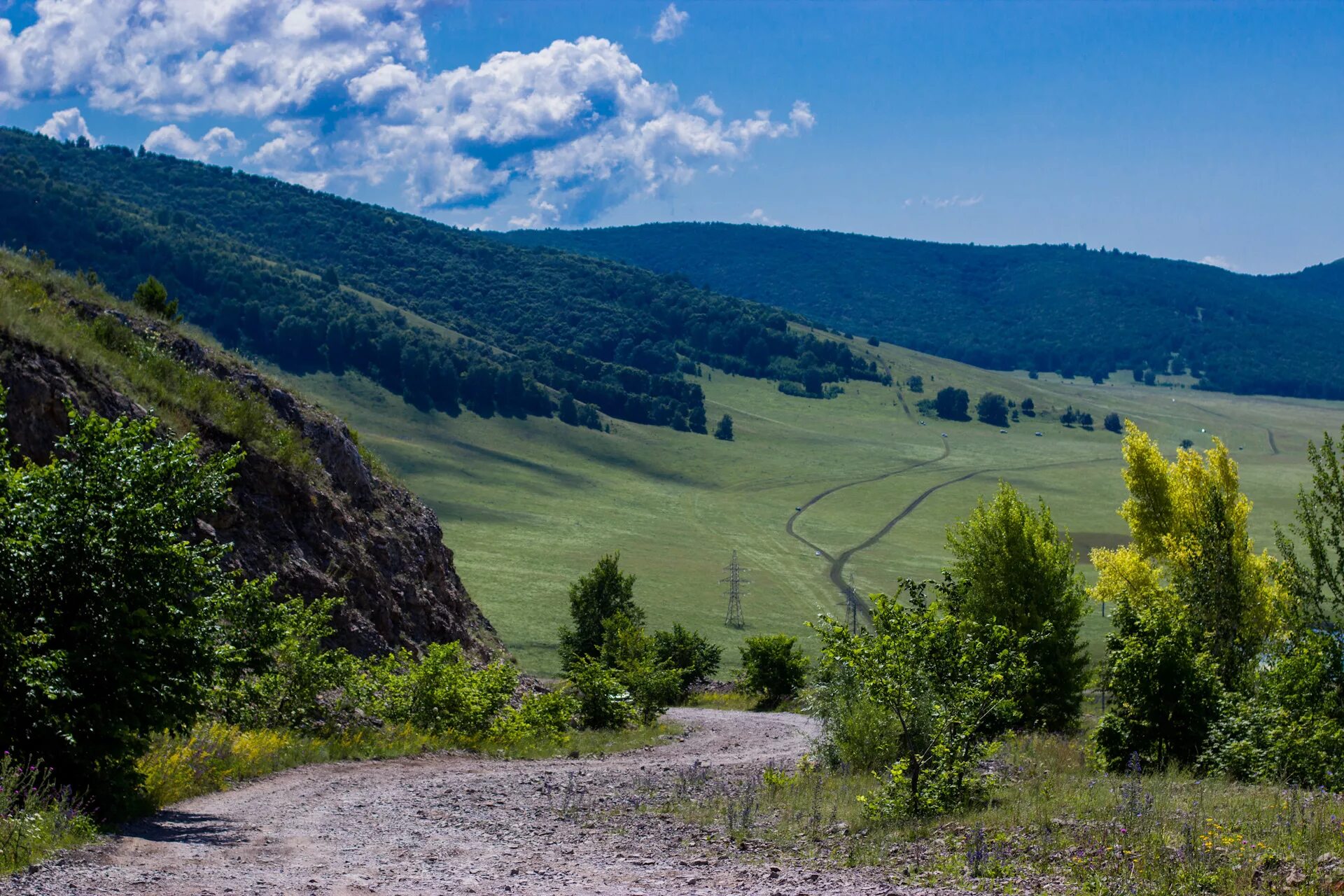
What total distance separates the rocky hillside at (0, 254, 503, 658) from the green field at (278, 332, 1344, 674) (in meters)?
32.8

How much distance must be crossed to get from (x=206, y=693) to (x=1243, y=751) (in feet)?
39.7

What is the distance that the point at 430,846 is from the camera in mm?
9734

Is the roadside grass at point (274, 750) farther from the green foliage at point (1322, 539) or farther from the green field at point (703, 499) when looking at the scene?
the green field at point (703, 499)

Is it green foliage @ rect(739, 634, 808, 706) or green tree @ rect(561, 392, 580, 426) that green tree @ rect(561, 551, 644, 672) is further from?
green tree @ rect(561, 392, 580, 426)

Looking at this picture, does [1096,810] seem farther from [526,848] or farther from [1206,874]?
[526,848]

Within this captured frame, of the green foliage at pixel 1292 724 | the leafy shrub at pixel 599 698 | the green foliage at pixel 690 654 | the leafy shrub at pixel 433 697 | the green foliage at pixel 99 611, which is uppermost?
the green foliage at pixel 99 611

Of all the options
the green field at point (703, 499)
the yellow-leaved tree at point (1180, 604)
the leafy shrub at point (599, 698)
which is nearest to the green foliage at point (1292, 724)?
the yellow-leaved tree at point (1180, 604)

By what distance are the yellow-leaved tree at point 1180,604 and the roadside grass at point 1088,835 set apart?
6.37ft

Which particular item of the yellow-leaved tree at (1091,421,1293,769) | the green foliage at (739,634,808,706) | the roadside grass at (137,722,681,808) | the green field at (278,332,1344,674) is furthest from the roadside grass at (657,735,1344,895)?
the green field at (278,332,1344,674)

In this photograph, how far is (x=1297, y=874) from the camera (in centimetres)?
731

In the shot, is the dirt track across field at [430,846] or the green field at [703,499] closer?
the dirt track across field at [430,846]

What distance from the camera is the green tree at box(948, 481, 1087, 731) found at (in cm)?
2466

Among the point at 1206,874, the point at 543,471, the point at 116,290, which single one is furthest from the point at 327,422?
the point at 116,290

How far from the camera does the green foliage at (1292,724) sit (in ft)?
42.2
